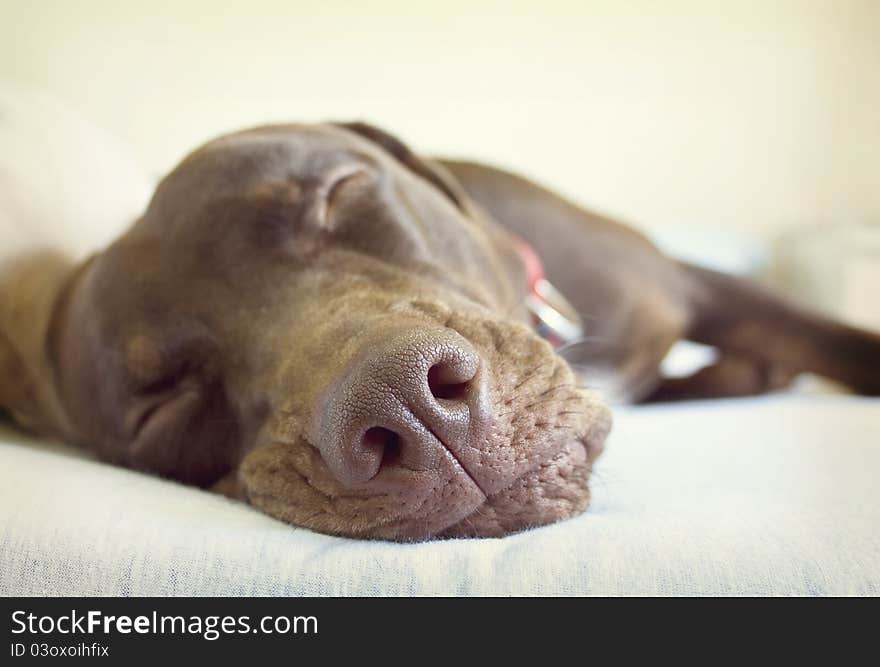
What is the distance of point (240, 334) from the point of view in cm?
130

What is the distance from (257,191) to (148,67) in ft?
8.70

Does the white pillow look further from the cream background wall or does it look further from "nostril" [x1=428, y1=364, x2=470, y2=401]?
"nostril" [x1=428, y1=364, x2=470, y2=401]

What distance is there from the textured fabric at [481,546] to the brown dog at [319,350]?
67mm

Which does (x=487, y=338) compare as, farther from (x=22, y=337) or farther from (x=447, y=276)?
(x=22, y=337)

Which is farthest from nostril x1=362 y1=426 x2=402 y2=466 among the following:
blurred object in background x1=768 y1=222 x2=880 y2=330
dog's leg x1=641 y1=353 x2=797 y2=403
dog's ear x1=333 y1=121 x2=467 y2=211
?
blurred object in background x1=768 y1=222 x2=880 y2=330

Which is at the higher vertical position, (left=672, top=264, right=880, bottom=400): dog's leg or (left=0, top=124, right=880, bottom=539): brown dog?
(left=0, top=124, right=880, bottom=539): brown dog

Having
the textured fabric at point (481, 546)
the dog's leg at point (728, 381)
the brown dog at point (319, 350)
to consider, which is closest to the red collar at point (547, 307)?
the brown dog at point (319, 350)

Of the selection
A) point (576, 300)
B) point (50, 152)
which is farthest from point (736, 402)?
point (50, 152)

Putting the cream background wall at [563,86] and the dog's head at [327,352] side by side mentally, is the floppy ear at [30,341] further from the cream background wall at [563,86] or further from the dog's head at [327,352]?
the cream background wall at [563,86]

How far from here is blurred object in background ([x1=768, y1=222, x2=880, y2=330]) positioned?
439cm

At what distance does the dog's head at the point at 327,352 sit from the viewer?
0.91m

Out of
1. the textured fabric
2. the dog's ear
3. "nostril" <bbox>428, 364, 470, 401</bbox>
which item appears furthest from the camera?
the dog's ear

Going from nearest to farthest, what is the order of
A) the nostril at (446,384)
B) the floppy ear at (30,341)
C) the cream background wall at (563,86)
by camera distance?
1. the nostril at (446,384)
2. the floppy ear at (30,341)
3. the cream background wall at (563,86)
